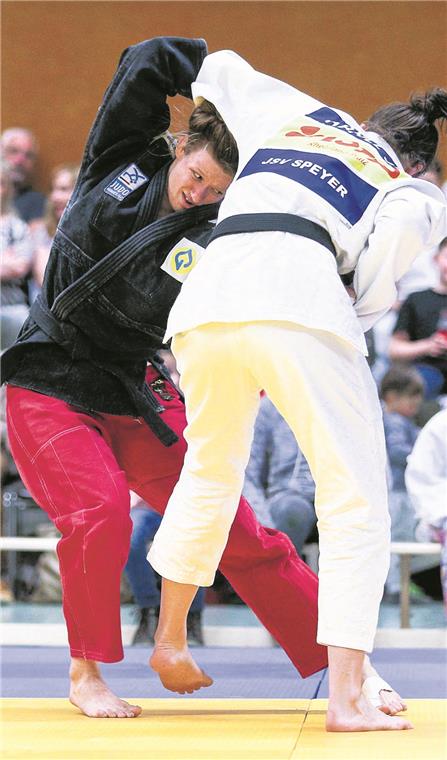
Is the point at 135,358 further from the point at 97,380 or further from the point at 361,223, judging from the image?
the point at 361,223

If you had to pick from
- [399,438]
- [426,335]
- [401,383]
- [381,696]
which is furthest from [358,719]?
[426,335]

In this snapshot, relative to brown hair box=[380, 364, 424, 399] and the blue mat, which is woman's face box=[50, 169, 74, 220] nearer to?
brown hair box=[380, 364, 424, 399]

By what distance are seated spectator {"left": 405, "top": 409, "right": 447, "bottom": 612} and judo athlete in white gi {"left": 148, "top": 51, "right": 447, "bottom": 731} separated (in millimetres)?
2209

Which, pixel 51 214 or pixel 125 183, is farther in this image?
pixel 51 214

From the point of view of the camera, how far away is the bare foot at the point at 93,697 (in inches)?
90.0

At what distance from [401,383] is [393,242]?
10.3ft

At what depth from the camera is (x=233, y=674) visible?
349 cm

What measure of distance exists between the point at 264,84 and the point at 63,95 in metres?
5.21

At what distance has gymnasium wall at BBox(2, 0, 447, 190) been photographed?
6.88 meters

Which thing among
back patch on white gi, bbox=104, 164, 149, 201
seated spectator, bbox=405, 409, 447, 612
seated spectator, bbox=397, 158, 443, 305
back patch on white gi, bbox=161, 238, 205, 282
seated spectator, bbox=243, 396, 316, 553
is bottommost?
seated spectator, bbox=243, 396, 316, 553

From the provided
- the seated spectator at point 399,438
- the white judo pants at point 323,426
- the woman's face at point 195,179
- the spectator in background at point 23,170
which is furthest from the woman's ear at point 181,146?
the spectator in background at point 23,170

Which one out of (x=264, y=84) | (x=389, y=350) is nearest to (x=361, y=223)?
(x=264, y=84)

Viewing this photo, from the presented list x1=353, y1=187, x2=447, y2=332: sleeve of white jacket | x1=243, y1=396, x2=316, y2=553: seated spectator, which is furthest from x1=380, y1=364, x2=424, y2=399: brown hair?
x1=353, y1=187, x2=447, y2=332: sleeve of white jacket

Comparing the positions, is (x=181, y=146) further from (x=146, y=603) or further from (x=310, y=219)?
→ (x=146, y=603)
